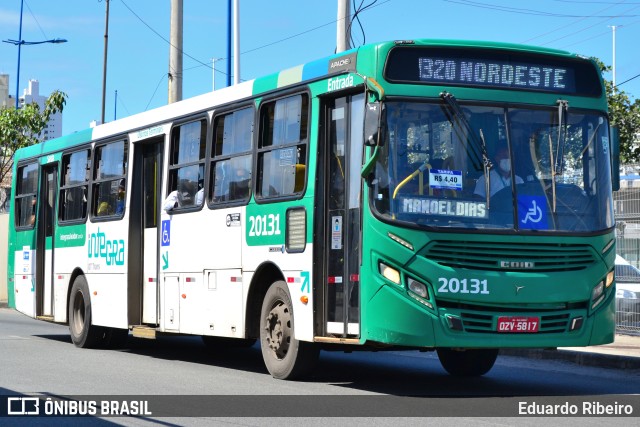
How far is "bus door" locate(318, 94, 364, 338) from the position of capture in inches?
449

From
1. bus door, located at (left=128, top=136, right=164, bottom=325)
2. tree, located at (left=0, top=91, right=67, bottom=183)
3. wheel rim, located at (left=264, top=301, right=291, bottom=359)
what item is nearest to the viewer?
wheel rim, located at (left=264, top=301, right=291, bottom=359)

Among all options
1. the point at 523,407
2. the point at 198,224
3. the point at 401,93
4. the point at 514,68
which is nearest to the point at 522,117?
the point at 514,68

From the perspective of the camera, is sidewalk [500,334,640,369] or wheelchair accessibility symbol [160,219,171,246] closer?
sidewalk [500,334,640,369]

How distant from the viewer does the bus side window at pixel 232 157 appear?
13.5 metres

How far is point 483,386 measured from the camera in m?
12.5

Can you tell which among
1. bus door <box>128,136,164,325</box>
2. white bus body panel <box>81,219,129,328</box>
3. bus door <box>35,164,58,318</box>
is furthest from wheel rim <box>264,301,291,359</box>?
bus door <box>35,164,58,318</box>

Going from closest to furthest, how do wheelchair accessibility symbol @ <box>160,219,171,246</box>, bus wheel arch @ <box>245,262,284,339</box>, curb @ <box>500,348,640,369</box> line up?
bus wheel arch @ <box>245,262,284,339</box> < curb @ <box>500,348,640,369</box> < wheelchair accessibility symbol @ <box>160,219,171,246</box>

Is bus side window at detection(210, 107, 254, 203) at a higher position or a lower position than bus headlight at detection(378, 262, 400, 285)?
higher

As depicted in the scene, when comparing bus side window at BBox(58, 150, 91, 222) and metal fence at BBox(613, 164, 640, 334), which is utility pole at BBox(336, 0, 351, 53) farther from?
metal fence at BBox(613, 164, 640, 334)

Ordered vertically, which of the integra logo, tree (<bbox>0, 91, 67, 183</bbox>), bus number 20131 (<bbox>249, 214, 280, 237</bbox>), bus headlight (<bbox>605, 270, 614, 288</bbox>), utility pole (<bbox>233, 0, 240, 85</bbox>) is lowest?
bus headlight (<bbox>605, 270, 614, 288</bbox>)

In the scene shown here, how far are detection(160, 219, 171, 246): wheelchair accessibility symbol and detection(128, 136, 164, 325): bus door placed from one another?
299mm

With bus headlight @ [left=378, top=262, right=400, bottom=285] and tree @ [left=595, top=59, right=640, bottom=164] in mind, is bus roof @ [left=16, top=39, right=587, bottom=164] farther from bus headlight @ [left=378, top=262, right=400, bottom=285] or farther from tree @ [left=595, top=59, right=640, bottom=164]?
Result: tree @ [left=595, top=59, right=640, bottom=164]

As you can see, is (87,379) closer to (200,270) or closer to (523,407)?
(200,270)

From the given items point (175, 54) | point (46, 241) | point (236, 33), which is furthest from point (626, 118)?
point (46, 241)
